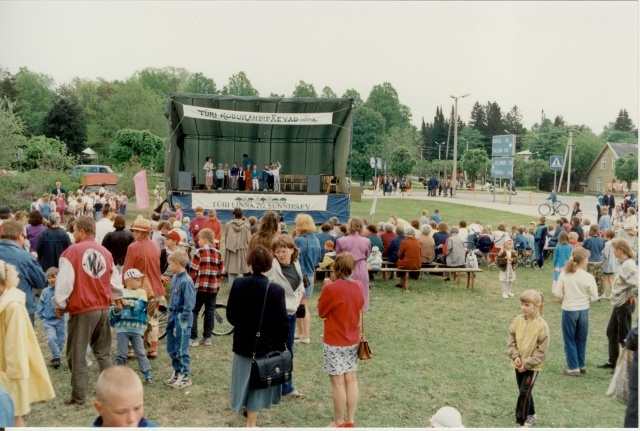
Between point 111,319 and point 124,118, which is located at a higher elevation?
point 124,118

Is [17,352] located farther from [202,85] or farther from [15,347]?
[202,85]

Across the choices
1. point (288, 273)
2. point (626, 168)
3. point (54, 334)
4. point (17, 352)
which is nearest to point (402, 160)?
point (626, 168)

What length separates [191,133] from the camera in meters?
20.8

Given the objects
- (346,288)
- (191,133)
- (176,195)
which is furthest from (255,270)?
(191,133)

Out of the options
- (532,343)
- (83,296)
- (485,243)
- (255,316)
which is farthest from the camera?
(485,243)

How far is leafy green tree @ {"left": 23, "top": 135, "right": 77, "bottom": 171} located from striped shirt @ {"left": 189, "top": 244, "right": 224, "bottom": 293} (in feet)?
75.8

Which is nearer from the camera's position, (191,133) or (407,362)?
(407,362)

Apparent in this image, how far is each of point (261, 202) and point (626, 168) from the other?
39832mm

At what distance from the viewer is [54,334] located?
20.8 ft

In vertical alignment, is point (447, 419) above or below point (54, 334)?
above

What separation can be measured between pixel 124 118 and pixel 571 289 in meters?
54.3

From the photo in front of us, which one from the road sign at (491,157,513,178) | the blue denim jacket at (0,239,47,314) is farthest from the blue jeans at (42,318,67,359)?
the road sign at (491,157,513,178)

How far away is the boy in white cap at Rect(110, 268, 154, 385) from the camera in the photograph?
5750mm

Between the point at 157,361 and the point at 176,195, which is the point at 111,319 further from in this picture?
the point at 176,195
